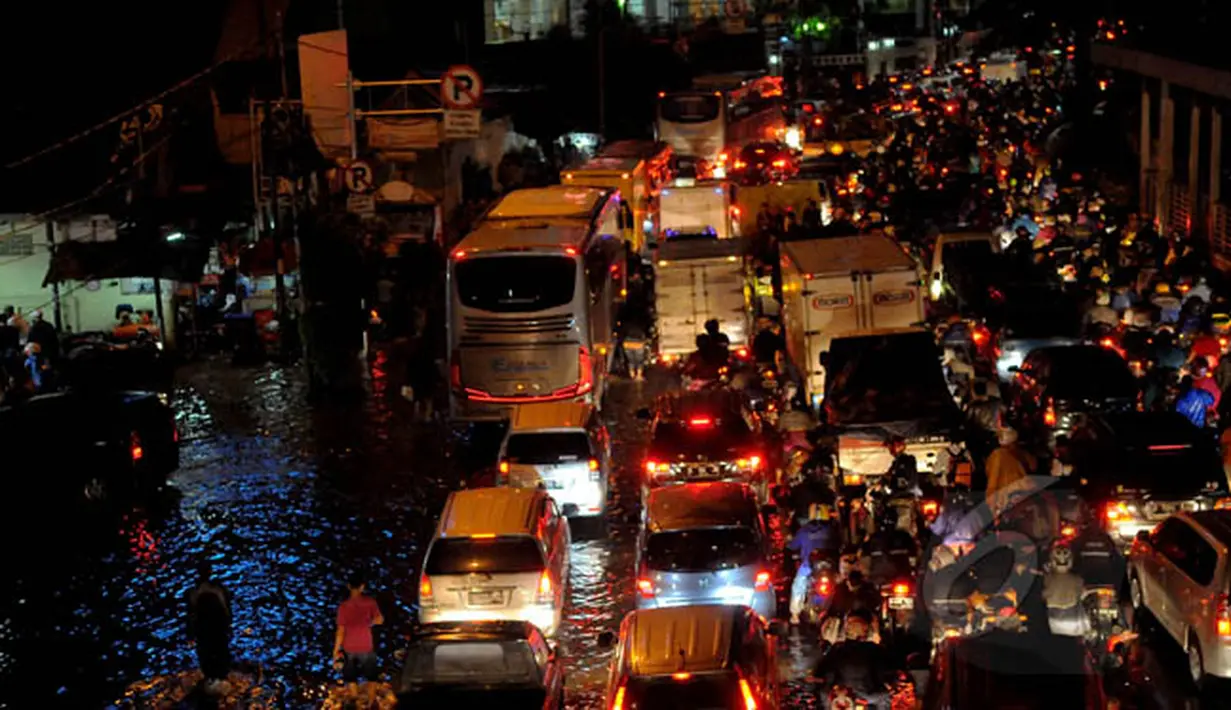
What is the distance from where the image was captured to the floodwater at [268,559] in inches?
682

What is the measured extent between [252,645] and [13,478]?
275 inches

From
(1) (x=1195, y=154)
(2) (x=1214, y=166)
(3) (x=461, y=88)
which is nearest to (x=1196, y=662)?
(3) (x=461, y=88)

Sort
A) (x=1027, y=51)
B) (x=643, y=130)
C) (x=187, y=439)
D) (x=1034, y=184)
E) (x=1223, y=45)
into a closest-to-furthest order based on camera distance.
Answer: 1. (x=187, y=439)
2. (x=1223, y=45)
3. (x=1034, y=184)
4. (x=643, y=130)
5. (x=1027, y=51)

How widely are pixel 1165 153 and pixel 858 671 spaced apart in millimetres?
33352

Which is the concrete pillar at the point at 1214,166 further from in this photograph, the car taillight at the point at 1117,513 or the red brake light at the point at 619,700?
the red brake light at the point at 619,700

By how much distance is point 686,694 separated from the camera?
12.6 m

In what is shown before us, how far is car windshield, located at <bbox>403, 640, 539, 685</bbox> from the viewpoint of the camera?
14156mm

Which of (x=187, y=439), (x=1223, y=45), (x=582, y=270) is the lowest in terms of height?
(x=187, y=439)

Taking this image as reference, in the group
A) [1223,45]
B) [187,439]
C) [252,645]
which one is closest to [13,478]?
[187,439]

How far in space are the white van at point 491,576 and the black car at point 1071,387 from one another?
830 centimetres

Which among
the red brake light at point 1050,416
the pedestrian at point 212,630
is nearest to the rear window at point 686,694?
the pedestrian at point 212,630

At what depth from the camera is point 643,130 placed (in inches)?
2837

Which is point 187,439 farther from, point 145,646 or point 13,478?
point 145,646

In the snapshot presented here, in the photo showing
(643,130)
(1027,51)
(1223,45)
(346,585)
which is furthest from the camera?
(1027,51)
